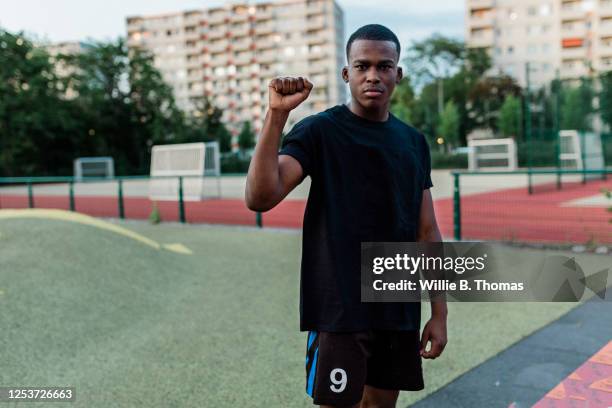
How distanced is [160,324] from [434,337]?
344 cm

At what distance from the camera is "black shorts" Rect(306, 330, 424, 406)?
1.75 metres

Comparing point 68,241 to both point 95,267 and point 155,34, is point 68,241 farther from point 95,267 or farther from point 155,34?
point 155,34

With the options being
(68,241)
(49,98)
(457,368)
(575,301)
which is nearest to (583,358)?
(457,368)

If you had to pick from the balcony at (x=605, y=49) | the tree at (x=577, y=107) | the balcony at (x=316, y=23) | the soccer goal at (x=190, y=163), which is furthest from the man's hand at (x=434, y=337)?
the balcony at (x=316, y=23)

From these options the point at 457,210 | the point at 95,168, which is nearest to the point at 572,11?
the point at 95,168

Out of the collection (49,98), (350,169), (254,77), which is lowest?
(350,169)

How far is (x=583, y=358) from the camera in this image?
12.9 ft

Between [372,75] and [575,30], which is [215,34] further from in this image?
[372,75]

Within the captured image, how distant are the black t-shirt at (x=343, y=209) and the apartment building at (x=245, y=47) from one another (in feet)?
272

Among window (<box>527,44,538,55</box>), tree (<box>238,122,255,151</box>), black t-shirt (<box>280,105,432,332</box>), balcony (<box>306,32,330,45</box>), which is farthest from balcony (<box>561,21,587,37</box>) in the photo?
black t-shirt (<box>280,105,432,332</box>)

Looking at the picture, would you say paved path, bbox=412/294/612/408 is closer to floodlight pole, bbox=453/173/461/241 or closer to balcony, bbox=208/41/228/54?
floodlight pole, bbox=453/173/461/241

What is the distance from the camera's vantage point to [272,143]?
156 cm

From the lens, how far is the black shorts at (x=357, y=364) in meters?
1.75

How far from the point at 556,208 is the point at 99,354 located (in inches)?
368
